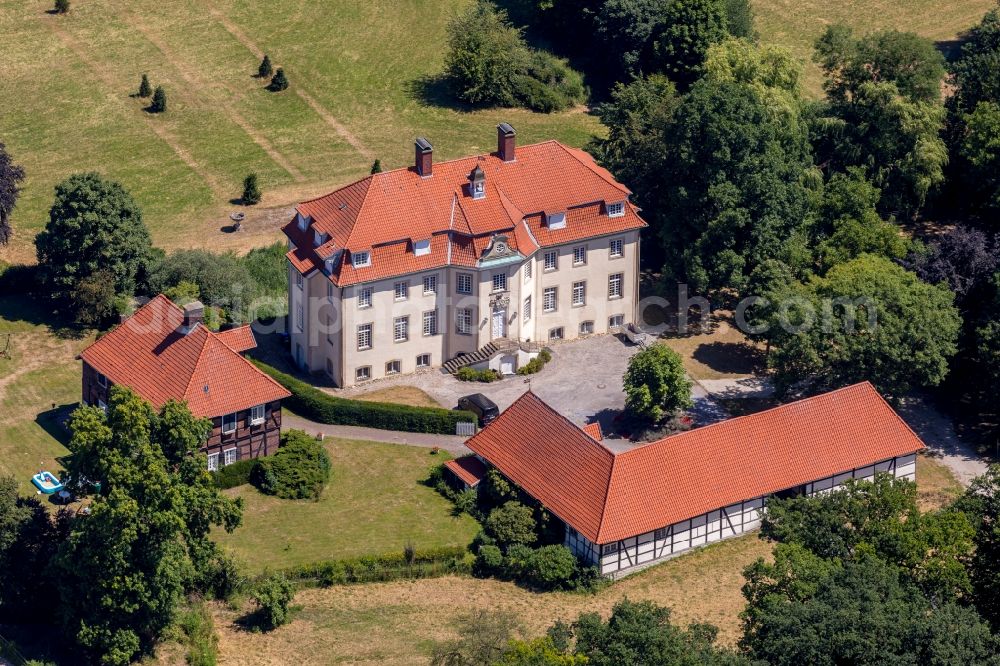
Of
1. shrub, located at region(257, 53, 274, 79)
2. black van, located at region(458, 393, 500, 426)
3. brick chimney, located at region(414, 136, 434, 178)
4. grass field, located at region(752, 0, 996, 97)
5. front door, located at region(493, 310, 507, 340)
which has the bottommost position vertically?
black van, located at region(458, 393, 500, 426)

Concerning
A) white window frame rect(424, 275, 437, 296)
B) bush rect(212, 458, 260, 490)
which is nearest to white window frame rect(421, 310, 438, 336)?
white window frame rect(424, 275, 437, 296)

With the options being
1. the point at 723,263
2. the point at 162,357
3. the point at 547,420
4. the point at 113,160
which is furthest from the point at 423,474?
the point at 113,160

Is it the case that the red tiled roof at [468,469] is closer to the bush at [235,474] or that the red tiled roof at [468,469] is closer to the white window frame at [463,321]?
the bush at [235,474]

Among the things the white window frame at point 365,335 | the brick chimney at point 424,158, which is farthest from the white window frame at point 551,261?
the white window frame at point 365,335

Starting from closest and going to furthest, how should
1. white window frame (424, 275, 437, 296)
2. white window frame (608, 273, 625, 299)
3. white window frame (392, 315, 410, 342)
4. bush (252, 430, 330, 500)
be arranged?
bush (252, 430, 330, 500) → white window frame (424, 275, 437, 296) → white window frame (392, 315, 410, 342) → white window frame (608, 273, 625, 299)

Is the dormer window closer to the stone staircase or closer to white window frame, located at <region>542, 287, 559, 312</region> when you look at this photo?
white window frame, located at <region>542, 287, 559, 312</region>

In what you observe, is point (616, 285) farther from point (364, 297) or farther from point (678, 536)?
point (678, 536)
